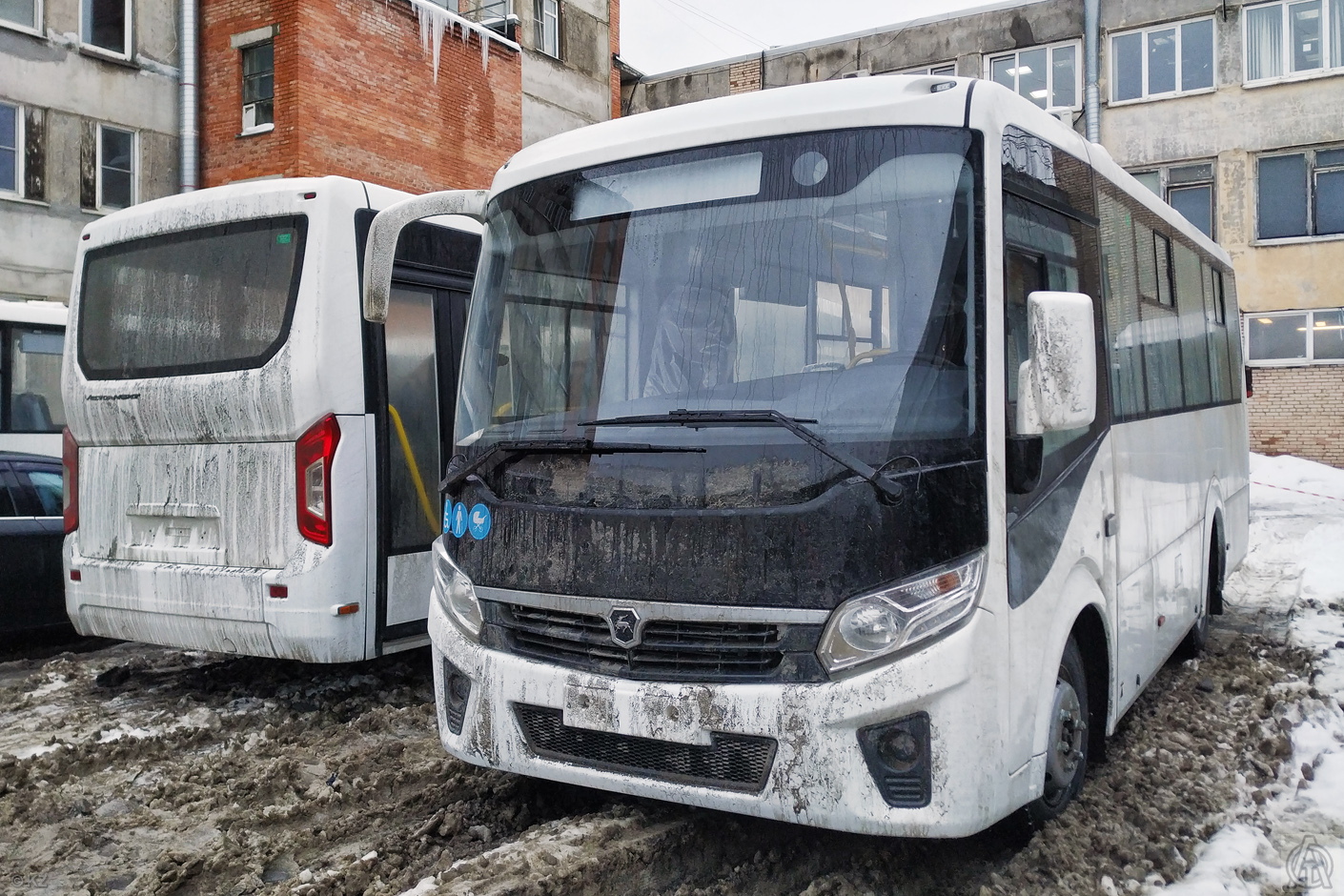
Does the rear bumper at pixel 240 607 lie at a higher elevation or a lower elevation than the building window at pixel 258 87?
lower

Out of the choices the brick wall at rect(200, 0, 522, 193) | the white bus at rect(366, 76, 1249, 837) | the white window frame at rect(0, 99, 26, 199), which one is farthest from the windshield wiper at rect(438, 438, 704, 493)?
the white window frame at rect(0, 99, 26, 199)

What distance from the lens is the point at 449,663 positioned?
4.68 meters

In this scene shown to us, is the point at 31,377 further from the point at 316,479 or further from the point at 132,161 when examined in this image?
the point at 132,161

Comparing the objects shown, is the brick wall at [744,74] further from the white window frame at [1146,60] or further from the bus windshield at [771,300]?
the bus windshield at [771,300]

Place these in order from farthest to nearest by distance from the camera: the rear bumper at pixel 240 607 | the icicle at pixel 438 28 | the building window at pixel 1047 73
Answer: the building window at pixel 1047 73 < the icicle at pixel 438 28 < the rear bumper at pixel 240 607

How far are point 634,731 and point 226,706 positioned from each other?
12.0 ft

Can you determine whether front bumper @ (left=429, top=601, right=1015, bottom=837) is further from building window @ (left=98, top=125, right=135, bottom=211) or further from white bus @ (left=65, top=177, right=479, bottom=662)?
building window @ (left=98, top=125, right=135, bottom=211)

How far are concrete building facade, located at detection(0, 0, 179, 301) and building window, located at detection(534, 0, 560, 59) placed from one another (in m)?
8.78

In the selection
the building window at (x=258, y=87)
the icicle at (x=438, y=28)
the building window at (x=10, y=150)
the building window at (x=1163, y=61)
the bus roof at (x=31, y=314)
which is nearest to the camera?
the bus roof at (x=31, y=314)

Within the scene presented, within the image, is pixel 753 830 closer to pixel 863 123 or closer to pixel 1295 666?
pixel 863 123

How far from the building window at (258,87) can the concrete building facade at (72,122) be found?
5.77 feet

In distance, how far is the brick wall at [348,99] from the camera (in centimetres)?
2283

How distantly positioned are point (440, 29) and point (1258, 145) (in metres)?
18.0

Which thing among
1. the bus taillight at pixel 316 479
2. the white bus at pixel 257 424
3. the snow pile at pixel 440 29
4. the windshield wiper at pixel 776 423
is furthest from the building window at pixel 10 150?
the windshield wiper at pixel 776 423
